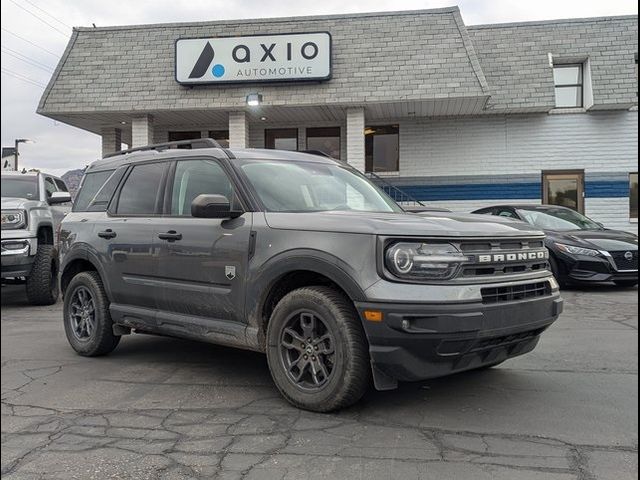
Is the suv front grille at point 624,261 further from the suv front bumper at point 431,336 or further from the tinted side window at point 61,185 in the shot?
the tinted side window at point 61,185

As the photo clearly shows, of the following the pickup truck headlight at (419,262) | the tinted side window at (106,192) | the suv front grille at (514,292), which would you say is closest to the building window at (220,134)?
the tinted side window at (106,192)

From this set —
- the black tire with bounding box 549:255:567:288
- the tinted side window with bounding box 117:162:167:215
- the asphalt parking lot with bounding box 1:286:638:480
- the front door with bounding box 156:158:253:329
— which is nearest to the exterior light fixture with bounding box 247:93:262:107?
the black tire with bounding box 549:255:567:288

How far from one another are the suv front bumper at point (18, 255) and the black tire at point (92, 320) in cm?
304

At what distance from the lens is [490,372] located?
4.80 metres

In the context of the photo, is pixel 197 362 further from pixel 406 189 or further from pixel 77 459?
pixel 406 189

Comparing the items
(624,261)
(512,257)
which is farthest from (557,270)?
(512,257)

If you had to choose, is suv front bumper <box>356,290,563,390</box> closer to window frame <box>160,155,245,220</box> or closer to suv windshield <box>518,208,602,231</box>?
window frame <box>160,155,245,220</box>

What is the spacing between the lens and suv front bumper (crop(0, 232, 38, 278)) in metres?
8.27

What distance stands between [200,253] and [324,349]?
1.30m

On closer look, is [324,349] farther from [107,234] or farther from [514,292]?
[107,234]

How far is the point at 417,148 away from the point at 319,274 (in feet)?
41.8

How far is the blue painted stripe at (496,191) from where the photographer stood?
15.5 m

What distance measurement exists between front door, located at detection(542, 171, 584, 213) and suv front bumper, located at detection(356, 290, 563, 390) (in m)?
13.2

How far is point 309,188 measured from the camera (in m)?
4.67
